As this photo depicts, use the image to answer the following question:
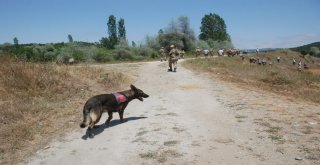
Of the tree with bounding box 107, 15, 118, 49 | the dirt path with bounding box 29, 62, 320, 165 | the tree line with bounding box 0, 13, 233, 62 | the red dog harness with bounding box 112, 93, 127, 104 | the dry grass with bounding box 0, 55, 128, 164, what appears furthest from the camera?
the tree with bounding box 107, 15, 118, 49

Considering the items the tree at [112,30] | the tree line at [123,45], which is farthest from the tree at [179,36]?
the tree at [112,30]

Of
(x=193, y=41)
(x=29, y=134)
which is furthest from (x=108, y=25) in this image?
(x=29, y=134)

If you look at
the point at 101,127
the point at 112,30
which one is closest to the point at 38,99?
the point at 101,127

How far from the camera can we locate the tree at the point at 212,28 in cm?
8125

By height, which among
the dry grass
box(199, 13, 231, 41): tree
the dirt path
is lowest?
the dirt path

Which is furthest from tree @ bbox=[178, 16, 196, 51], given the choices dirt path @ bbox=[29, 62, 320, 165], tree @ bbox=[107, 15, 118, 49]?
dirt path @ bbox=[29, 62, 320, 165]

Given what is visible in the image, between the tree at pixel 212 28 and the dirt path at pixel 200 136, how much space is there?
68.8 metres

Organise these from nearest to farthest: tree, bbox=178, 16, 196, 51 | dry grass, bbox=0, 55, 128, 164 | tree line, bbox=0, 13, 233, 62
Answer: dry grass, bbox=0, 55, 128, 164, tree line, bbox=0, 13, 233, 62, tree, bbox=178, 16, 196, 51

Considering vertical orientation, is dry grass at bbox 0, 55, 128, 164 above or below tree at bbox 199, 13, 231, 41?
below

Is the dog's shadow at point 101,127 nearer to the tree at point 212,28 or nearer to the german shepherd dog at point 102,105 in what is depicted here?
the german shepherd dog at point 102,105

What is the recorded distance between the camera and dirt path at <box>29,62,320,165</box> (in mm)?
7613

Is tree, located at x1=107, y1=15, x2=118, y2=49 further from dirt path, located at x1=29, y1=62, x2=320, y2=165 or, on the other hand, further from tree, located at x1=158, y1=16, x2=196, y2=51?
dirt path, located at x1=29, y1=62, x2=320, y2=165

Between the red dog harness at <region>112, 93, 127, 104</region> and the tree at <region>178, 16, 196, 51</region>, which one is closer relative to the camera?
the red dog harness at <region>112, 93, 127, 104</region>

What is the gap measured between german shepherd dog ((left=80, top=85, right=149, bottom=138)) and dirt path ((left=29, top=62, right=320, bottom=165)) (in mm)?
450
